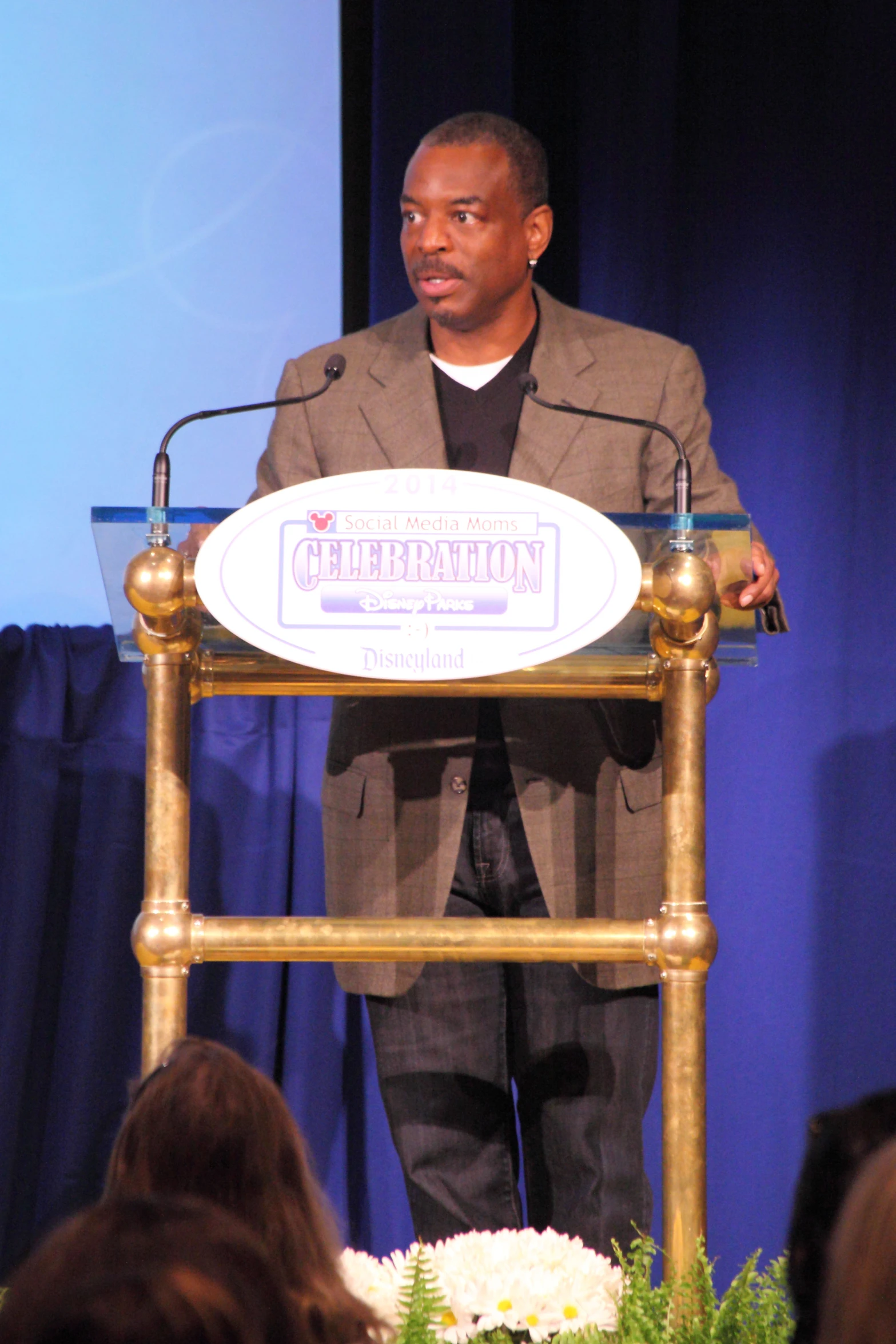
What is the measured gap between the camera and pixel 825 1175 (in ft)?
3.13

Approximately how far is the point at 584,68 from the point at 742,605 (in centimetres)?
Answer: 157

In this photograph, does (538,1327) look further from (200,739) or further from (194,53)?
(194,53)

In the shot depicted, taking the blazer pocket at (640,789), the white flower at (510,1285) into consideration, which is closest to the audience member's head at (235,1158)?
the white flower at (510,1285)

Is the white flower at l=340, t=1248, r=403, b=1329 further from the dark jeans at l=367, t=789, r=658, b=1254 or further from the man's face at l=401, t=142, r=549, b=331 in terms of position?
the man's face at l=401, t=142, r=549, b=331

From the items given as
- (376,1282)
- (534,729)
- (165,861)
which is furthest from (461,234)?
(376,1282)

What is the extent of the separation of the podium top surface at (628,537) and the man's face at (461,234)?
21.7 inches

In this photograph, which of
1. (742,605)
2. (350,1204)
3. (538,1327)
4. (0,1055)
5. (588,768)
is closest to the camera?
(538,1327)

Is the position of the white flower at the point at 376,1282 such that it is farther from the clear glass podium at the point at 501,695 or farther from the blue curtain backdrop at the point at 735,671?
the blue curtain backdrop at the point at 735,671

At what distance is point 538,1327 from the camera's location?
110 centimetres

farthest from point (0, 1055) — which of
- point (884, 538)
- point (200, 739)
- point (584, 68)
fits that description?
point (584, 68)

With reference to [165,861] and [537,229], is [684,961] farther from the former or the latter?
[537,229]

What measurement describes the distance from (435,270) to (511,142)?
228 mm

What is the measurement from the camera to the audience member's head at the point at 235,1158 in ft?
2.57

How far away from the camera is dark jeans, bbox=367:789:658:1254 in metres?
1.57
